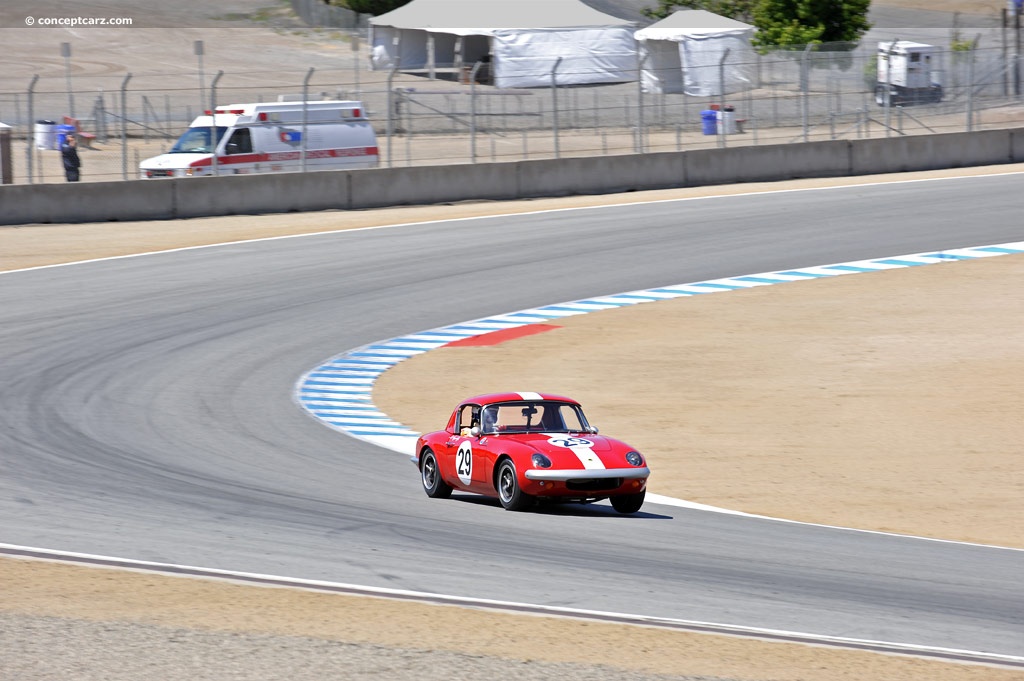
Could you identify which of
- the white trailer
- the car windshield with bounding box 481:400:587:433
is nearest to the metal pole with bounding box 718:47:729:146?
the white trailer

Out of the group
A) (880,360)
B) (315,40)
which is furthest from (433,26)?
(880,360)

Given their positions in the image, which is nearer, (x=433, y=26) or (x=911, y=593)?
(x=911, y=593)

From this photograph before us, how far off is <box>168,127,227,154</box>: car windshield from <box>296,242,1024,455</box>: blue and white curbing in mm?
11493

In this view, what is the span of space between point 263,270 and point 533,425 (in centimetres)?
1329

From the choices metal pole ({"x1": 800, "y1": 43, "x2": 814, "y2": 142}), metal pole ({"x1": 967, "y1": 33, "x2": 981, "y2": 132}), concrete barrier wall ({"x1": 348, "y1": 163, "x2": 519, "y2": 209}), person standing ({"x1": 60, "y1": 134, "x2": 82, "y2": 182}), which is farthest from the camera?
metal pole ({"x1": 967, "y1": 33, "x2": 981, "y2": 132})

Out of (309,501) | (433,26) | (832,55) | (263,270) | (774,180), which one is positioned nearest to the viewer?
(309,501)

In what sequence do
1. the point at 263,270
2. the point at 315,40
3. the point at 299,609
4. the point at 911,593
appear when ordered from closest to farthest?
the point at 299,609, the point at 911,593, the point at 263,270, the point at 315,40

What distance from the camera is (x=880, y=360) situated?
1748 cm

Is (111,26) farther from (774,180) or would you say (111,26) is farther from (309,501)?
(309,501)

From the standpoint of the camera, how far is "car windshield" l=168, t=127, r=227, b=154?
29953mm

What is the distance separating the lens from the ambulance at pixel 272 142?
1177 inches

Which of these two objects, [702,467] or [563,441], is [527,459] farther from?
[702,467]

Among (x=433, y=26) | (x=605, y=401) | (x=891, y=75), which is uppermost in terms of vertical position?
(x=433, y=26)

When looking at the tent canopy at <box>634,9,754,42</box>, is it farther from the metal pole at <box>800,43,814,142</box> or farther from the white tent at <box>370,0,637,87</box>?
the metal pole at <box>800,43,814,142</box>
